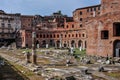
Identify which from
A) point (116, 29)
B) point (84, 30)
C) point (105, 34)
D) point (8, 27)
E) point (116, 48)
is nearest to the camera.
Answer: point (116, 48)

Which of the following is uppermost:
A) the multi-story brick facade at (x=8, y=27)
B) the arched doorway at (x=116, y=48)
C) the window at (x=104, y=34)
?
the multi-story brick facade at (x=8, y=27)

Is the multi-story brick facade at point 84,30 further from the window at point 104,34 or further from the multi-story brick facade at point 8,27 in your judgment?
the multi-story brick facade at point 8,27

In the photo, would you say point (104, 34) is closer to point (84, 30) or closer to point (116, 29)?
point (116, 29)

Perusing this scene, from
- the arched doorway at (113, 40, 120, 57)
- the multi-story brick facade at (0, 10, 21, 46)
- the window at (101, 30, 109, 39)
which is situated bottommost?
the arched doorway at (113, 40, 120, 57)

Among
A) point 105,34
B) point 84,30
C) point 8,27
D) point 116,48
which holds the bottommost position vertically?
point 116,48

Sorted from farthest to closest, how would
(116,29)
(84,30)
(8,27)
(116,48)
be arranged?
(8,27), (84,30), (116,29), (116,48)

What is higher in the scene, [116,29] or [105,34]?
[116,29]

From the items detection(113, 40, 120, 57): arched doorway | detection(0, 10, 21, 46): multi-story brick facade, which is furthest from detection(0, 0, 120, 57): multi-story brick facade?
detection(0, 10, 21, 46): multi-story brick facade

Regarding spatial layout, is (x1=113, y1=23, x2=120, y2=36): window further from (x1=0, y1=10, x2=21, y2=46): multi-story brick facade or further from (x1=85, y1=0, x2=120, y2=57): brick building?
(x1=0, y1=10, x2=21, y2=46): multi-story brick facade

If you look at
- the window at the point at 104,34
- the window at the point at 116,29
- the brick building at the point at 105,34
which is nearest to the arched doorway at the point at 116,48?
the brick building at the point at 105,34

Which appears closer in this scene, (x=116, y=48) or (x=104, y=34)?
(x=116, y=48)

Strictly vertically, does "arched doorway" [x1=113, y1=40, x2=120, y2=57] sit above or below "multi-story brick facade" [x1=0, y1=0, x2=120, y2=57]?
below

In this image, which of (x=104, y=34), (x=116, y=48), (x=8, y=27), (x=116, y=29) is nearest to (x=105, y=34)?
(x=104, y=34)

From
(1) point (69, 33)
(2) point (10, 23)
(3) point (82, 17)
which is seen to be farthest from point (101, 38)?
(2) point (10, 23)
